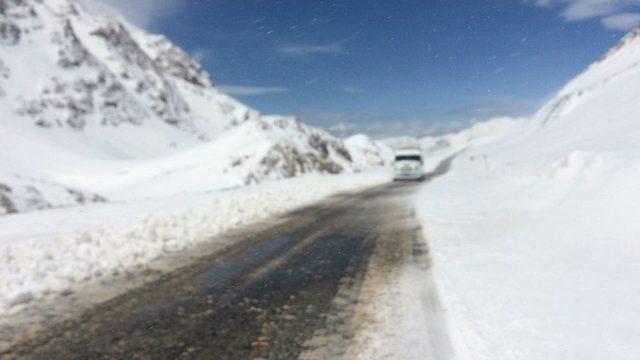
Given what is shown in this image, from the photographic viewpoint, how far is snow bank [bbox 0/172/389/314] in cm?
883

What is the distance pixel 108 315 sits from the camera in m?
7.00

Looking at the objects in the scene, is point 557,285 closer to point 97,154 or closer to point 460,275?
point 460,275

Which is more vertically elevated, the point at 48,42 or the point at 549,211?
the point at 48,42

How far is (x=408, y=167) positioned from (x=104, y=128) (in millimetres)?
54558

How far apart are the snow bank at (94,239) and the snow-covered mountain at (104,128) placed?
5.80 meters

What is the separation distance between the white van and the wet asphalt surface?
27357 mm

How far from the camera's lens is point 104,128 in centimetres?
7956

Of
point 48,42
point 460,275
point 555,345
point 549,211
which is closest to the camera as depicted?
point 555,345

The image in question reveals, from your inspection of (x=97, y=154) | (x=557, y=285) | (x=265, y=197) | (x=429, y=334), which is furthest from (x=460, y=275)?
(x=97, y=154)

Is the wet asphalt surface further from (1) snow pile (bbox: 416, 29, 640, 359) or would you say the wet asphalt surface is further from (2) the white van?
(2) the white van

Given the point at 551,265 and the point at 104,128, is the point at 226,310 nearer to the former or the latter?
the point at 551,265

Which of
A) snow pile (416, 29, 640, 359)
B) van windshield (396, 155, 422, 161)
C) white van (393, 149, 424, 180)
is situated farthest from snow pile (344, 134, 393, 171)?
snow pile (416, 29, 640, 359)

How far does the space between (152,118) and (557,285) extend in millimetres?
90026

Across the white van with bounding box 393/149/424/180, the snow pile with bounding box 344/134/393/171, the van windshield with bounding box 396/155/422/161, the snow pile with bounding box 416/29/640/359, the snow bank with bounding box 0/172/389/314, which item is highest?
the snow pile with bounding box 344/134/393/171
